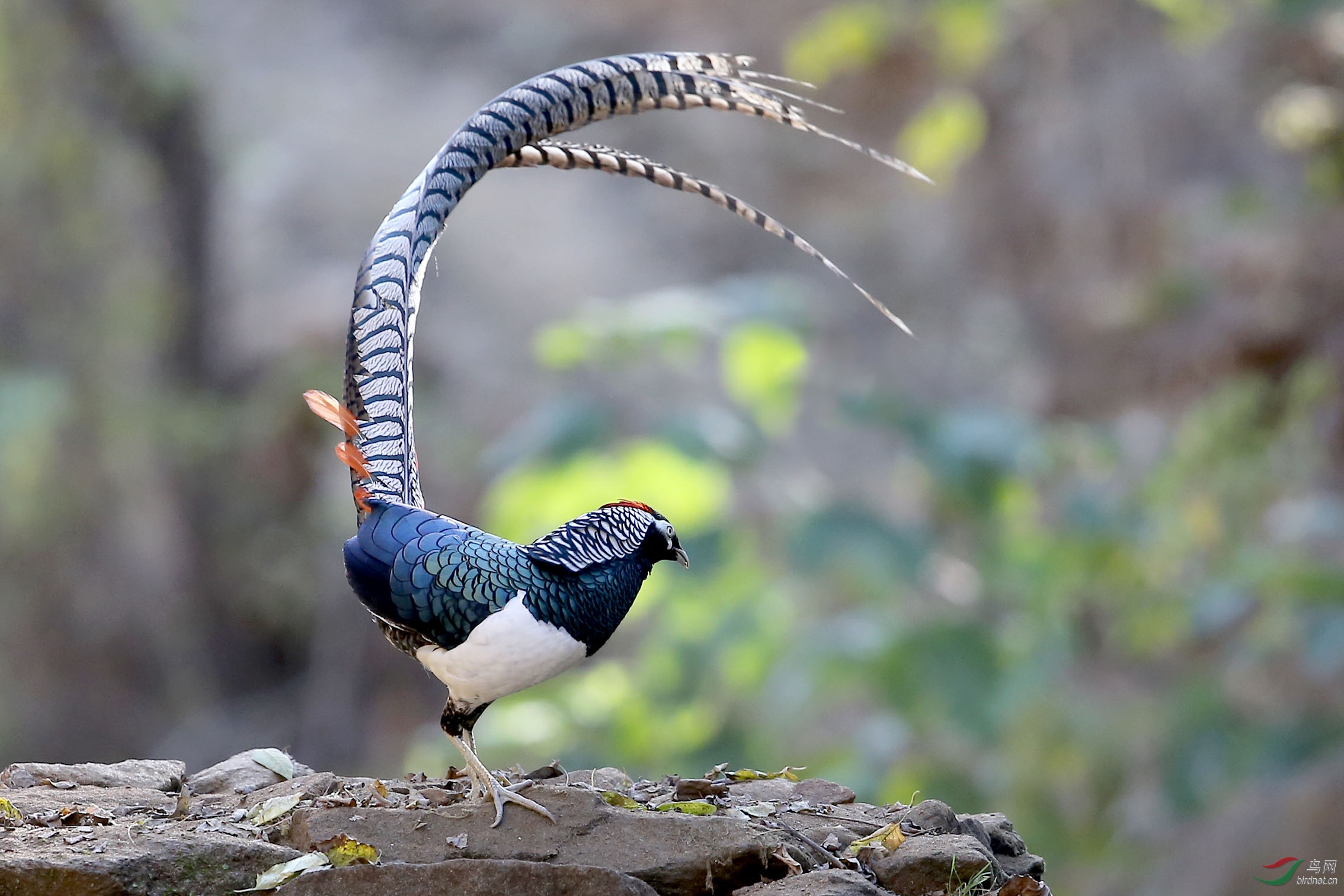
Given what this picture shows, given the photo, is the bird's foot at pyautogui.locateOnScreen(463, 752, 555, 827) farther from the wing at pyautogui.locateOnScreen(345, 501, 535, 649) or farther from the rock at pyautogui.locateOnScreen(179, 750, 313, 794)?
the rock at pyautogui.locateOnScreen(179, 750, 313, 794)

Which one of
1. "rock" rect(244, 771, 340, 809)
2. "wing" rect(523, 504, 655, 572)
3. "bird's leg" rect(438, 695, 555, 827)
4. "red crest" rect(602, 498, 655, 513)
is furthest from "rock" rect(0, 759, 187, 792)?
"red crest" rect(602, 498, 655, 513)

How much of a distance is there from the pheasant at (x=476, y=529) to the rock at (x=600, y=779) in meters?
0.41

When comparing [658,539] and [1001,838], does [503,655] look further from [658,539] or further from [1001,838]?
[1001,838]

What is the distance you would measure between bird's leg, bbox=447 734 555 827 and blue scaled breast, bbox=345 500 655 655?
11.3 inches

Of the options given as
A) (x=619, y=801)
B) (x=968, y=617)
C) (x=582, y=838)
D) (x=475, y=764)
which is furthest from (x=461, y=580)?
(x=968, y=617)

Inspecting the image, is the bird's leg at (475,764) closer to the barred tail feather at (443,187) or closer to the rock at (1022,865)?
the barred tail feather at (443,187)

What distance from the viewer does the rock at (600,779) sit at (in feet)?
12.0

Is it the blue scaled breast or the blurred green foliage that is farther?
the blurred green foliage

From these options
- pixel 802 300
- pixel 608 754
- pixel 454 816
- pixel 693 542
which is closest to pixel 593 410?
pixel 693 542

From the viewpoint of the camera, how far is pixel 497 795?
307 cm

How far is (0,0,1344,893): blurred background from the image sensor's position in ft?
23.0

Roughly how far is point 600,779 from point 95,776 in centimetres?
141

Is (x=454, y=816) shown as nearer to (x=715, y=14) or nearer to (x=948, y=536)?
(x=948, y=536)

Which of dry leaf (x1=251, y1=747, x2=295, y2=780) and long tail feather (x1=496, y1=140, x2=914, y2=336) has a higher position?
long tail feather (x1=496, y1=140, x2=914, y2=336)
